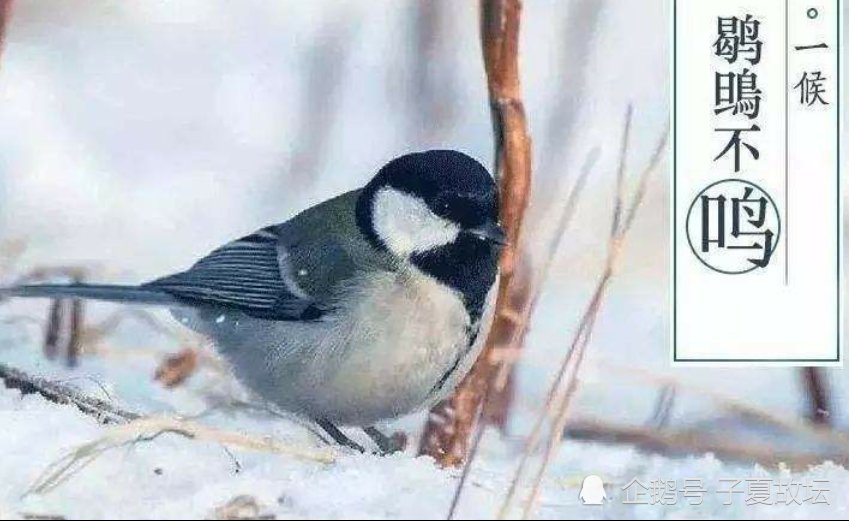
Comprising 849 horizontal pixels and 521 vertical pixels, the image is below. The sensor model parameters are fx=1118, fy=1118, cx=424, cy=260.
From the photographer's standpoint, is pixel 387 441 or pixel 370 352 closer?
pixel 370 352

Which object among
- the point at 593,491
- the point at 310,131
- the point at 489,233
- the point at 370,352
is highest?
the point at 310,131

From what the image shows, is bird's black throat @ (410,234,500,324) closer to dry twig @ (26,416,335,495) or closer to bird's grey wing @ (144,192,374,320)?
bird's grey wing @ (144,192,374,320)

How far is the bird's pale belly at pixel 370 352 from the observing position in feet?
3.91

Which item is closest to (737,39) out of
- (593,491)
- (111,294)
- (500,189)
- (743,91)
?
(743,91)

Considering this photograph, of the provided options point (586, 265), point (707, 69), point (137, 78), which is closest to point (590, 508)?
point (586, 265)

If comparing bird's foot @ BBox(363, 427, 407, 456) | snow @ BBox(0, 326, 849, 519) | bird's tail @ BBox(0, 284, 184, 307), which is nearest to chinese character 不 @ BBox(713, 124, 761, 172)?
snow @ BBox(0, 326, 849, 519)

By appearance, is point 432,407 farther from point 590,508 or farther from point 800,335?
point 800,335

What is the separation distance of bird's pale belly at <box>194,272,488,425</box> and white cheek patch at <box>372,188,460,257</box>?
0.12 ft

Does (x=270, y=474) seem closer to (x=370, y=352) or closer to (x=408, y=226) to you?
(x=370, y=352)

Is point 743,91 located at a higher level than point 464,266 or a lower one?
higher

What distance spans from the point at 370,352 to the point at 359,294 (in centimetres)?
6

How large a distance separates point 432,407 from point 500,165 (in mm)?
284

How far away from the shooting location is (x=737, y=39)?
126 cm

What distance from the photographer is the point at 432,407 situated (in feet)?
4.15
